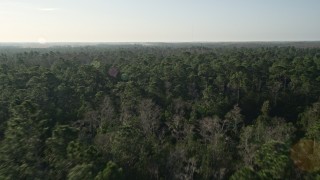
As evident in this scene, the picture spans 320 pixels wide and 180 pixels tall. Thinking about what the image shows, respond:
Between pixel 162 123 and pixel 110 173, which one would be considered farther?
pixel 162 123

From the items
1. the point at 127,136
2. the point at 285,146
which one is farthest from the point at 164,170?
the point at 285,146

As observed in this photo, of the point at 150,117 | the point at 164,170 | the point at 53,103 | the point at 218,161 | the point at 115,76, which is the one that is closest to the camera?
the point at 164,170

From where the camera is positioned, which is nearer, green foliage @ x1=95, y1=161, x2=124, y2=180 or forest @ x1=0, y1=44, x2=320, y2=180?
green foliage @ x1=95, y1=161, x2=124, y2=180

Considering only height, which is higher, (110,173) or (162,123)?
(110,173)

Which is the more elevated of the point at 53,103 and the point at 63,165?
the point at 63,165

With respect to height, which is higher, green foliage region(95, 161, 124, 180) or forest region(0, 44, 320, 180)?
green foliage region(95, 161, 124, 180)

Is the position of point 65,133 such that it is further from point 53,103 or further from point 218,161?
point 53,103

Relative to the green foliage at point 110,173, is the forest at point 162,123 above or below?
below

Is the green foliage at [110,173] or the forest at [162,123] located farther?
the forest at [162,123]
